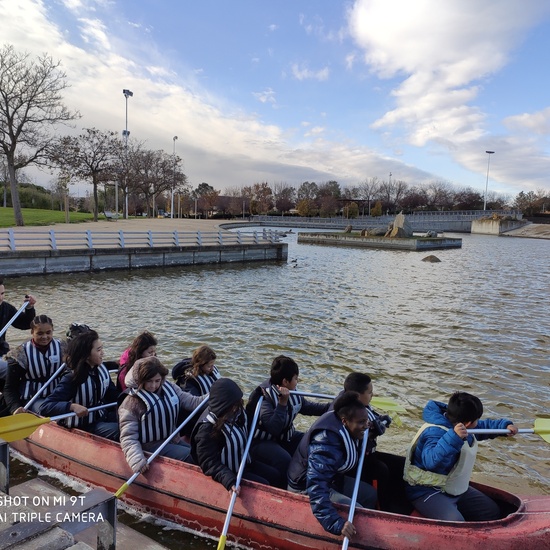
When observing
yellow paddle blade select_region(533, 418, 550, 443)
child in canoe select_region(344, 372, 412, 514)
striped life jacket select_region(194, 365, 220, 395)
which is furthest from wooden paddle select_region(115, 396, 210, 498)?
yellow paddle blade select_region(533, 418, 550, 443)

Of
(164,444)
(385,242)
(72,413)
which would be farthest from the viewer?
(385,242)

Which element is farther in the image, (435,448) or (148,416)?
(148,416)

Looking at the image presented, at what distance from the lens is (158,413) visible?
4523 millimetres

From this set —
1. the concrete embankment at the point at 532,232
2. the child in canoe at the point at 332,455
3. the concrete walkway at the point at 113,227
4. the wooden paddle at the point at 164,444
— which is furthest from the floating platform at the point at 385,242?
the child in canoe at the point at 332,455

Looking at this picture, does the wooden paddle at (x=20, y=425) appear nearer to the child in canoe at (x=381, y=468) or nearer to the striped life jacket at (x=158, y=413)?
the striped life jacket at (x=158, y=413)

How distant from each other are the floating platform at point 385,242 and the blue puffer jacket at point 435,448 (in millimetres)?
39020

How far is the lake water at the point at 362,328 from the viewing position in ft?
26.8

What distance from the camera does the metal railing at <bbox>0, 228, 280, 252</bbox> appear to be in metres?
19.8

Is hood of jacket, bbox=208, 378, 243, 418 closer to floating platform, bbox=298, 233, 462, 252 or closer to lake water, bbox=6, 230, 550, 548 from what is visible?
lake water, bbox=6, 230, 550, 548

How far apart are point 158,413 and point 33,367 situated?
2.04 metres

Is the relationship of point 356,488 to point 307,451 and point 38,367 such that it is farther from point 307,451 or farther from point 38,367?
point 38,367

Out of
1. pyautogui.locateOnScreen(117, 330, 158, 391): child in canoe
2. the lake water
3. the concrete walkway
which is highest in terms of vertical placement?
the concrete walkway

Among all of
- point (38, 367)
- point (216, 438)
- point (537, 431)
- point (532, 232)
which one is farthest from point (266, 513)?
point (532, 232)

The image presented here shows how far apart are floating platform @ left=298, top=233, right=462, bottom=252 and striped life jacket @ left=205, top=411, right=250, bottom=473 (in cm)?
3931
